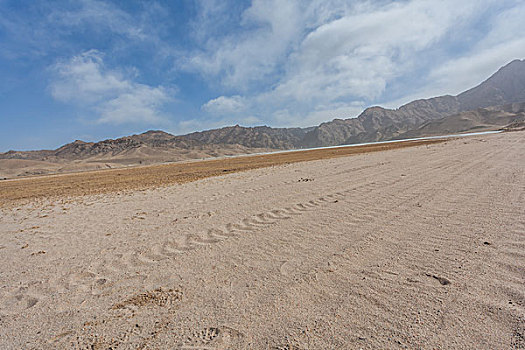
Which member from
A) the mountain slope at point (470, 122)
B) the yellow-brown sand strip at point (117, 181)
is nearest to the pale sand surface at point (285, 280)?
the yellow-brown sand strip at point (117, 181)

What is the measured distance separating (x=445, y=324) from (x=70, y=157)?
193m

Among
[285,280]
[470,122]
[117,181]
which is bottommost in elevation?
[285,280]

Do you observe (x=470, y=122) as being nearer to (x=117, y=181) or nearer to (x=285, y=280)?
(x=117, y=181)

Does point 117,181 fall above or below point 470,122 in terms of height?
below

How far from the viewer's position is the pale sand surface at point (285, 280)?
213 cm

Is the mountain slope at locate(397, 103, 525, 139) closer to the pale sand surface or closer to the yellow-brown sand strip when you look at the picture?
the yellow-brown sand strip

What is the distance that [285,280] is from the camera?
9.73 feet

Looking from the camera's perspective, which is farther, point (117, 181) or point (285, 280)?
point (117, 181)

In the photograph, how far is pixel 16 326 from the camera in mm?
2561

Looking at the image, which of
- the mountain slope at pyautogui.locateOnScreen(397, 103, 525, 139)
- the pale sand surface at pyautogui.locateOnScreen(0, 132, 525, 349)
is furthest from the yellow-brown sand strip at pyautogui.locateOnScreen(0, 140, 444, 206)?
the mountain slope at pyautogui.locateOnScreen(397, 103, 525, 139)

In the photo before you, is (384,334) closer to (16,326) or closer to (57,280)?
(16,326)

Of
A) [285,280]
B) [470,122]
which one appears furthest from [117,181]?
[470,122]

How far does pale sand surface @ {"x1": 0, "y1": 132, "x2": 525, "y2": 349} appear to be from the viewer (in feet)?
6.99

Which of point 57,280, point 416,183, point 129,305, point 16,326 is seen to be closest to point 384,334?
point 129,305
